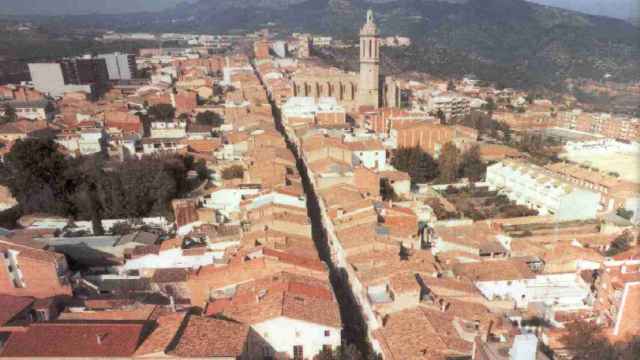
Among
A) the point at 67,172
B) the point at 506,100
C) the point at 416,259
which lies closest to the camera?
the point at 416,259

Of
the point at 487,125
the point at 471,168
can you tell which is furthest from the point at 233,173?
the point at 487,125

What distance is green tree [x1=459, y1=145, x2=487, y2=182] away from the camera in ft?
86.0

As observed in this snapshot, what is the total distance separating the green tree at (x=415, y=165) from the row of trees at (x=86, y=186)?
1227 cm

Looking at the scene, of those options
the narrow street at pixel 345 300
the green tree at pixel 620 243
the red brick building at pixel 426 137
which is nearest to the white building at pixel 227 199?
the narrow street at pixel 345 300

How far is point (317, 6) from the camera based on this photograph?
13162cm

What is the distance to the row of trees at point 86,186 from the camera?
18672 millimetres

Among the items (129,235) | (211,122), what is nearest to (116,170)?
(129,235)

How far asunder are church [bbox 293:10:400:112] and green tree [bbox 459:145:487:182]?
13.0 metres

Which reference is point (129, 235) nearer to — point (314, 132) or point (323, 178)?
point (323, 178)

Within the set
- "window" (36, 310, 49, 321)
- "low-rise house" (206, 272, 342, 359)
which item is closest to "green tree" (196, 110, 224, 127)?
"window" (36, 310, 49, 321)

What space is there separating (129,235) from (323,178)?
8442 mm

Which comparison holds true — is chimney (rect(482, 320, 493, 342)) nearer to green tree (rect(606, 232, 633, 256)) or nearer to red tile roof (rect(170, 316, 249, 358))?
red tile roof (rect(170, 316, 249, 358))

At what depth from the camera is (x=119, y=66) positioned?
2115 inches

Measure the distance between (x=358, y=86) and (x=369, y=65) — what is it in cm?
280
